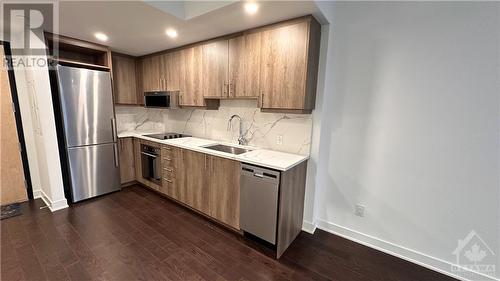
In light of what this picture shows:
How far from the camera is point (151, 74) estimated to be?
144 inches

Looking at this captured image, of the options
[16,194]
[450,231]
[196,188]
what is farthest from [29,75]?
[450,231]

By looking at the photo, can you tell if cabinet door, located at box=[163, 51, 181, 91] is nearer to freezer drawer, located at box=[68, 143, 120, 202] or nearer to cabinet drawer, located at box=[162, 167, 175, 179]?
cabinet drawer, located at box=[162, 167, 175, 179]

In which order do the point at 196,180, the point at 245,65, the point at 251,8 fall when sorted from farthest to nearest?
the point at 196,180 < the point at 245,65 < the point at 251,8

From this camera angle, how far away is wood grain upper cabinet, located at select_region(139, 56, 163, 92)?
3.53 m

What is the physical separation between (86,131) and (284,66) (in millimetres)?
3083

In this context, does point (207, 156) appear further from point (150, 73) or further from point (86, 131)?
point (150, 73)

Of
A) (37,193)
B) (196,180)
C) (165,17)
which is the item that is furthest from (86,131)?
(165,17)

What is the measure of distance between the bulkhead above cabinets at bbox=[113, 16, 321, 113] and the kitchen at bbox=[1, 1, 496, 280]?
0.02 metres

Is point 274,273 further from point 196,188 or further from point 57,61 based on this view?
point 57,61

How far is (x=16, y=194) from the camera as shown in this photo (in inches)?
118

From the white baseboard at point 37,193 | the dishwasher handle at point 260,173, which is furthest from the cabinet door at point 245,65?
the white baseboard at point 37,193

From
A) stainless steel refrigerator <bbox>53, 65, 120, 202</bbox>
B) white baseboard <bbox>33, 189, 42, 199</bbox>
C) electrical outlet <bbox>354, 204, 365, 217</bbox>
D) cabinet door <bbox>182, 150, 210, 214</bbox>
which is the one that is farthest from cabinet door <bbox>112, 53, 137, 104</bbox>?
electrical outlet <bbox>354, 204, 365, 217</bbox>

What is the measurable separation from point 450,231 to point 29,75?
5.33 metres

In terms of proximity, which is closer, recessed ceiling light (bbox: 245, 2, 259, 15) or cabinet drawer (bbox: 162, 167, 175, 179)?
recessed ceiling light (bbox: 245, 2, 259, 15)
